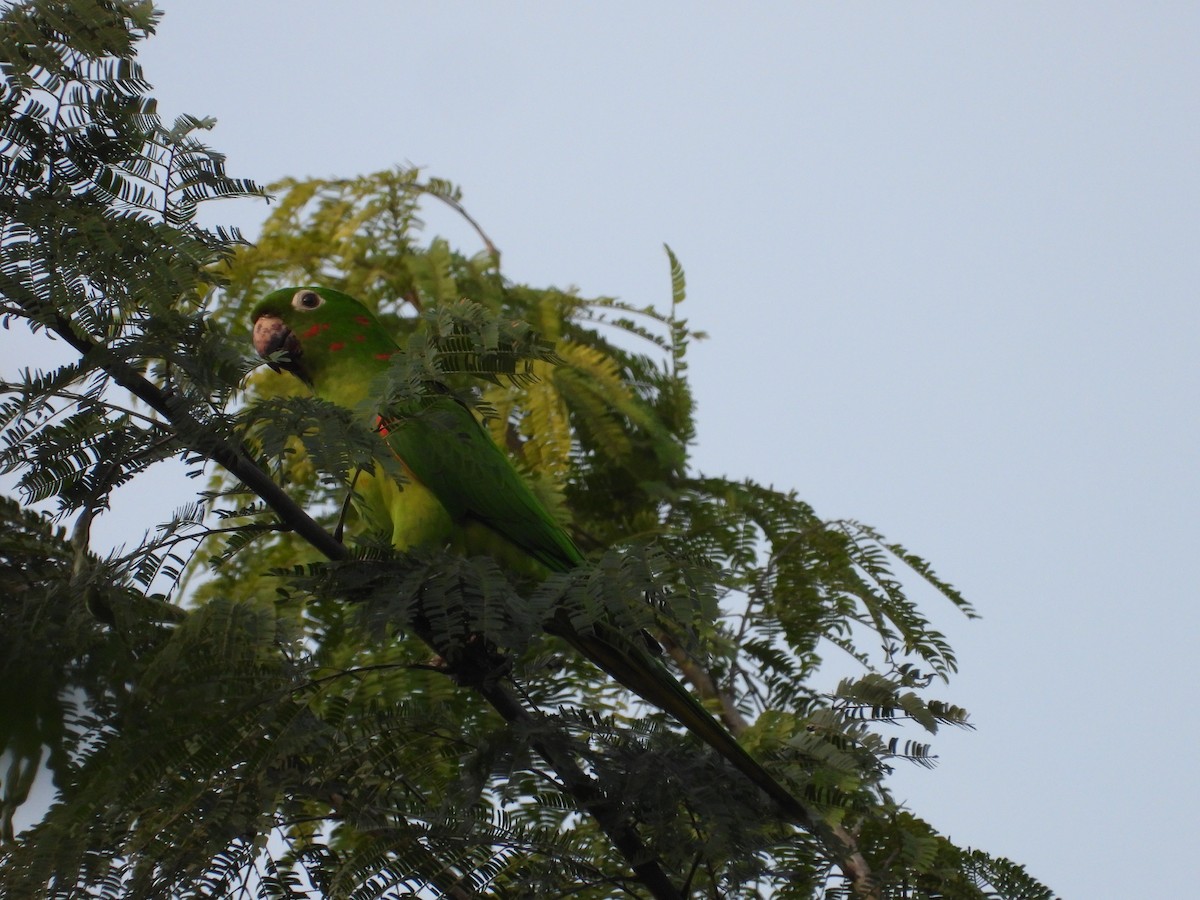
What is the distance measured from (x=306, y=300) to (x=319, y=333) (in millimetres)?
184

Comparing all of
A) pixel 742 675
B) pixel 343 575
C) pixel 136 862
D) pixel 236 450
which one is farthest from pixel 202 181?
pixel 742 675

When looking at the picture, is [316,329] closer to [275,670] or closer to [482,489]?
[482,489]

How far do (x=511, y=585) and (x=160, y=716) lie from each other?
831 mm

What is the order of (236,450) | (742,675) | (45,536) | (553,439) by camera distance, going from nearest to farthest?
(236,450) < (45,536) < (742,675) < (553,439)

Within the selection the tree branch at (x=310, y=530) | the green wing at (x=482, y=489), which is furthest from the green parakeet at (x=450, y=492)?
the tree branch at (x=310, y=530)

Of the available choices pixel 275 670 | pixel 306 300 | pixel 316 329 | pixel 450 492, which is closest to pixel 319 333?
pixel 316 329

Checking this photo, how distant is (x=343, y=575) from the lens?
252cm

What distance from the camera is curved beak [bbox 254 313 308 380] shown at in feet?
13.6

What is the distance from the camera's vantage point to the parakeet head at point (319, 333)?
4082 millimetres

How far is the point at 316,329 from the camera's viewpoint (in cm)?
411

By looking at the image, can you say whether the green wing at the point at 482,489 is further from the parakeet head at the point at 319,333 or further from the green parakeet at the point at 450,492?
the parakeet head at the point at 319,333

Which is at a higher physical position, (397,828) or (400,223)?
(400,223)

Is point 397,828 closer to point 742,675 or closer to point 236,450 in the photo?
point 236,450

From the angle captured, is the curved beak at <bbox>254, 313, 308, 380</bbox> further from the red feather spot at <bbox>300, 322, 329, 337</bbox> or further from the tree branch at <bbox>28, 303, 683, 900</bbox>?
A: the tree branch at <bbox>28, 303, 683, 900</bbox>
